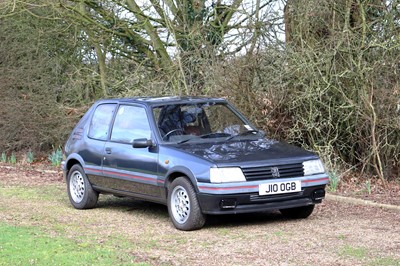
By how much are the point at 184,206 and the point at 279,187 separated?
1.19m

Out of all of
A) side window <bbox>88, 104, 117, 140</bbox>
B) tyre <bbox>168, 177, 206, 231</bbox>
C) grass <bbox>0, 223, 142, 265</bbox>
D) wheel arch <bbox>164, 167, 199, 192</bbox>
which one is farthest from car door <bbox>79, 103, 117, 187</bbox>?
grass <bbox>0, 223, 142, 265</bbox>

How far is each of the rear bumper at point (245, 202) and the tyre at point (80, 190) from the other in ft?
9.08

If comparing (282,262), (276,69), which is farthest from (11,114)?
(282,262)

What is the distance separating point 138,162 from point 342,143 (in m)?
5.18

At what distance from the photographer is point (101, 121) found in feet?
40.5

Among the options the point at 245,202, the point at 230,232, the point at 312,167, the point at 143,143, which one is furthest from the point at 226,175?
the point at 143,143

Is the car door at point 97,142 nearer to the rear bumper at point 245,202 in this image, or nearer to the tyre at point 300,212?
the rear bumper at point 245,202

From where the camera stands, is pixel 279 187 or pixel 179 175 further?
pixel 179 175

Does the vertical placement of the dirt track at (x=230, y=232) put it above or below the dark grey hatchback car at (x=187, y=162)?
below

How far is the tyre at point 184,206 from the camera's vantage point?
32.9 ft

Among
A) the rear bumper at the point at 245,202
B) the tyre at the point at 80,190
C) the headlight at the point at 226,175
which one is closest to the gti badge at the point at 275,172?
the rear bumper at the point at 245,202

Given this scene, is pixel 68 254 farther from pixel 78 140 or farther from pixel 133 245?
pixel 78 140

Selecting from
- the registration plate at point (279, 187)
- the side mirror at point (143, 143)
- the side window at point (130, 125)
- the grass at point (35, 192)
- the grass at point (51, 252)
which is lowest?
the grass at point (35, 192)

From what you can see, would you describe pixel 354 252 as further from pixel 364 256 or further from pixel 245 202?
pixel 245 202
